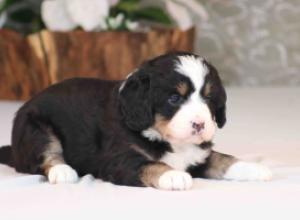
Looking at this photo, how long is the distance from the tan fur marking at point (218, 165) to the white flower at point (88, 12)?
2073 mm

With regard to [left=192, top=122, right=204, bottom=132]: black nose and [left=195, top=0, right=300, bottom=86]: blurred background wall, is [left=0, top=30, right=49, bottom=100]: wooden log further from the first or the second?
[left=192, top=122, right=204, bottom=132]: black nose

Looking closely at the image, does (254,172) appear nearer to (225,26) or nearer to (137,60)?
(137,60)

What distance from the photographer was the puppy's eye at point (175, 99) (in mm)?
1773

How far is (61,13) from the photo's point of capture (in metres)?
3.99

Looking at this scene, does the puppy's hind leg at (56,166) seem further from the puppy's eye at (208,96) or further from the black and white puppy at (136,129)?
the puppy's eye at (208,96)

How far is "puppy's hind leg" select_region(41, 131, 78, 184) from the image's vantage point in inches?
73.0

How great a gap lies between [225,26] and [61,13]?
1371 mm

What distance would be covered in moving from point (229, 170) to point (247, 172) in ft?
0.17

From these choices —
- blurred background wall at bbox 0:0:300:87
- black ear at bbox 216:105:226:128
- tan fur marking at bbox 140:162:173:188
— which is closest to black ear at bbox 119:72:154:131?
tan fur marking at bbox 140:162:173:188

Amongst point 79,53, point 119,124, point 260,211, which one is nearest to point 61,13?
point 79,53

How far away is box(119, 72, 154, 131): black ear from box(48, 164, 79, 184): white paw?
19 centimetres

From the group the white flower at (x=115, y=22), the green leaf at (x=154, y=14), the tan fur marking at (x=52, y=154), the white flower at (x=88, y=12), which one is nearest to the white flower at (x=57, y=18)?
the white flower at (x=88, y=12)

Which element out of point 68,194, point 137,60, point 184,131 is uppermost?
point 184,131

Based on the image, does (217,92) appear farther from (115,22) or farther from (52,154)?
(115,22)
